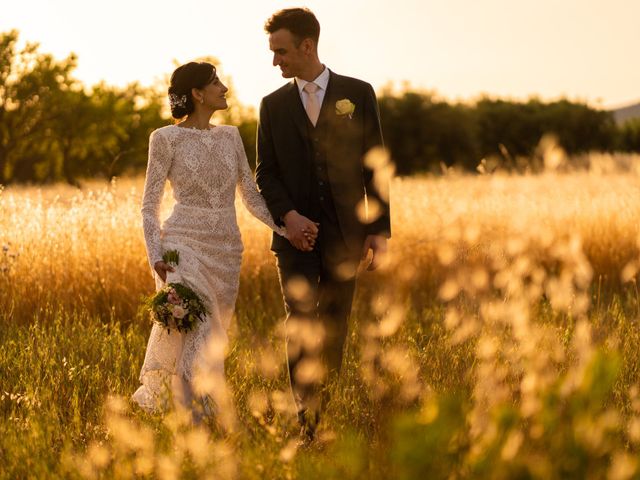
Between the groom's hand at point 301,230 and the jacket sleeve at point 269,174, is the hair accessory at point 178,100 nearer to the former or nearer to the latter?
the jacket sleeve at point 269,174

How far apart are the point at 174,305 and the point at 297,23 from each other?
1.48 m

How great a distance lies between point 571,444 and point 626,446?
214cm

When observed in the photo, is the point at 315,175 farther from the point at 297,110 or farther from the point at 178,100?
the point at 178,100

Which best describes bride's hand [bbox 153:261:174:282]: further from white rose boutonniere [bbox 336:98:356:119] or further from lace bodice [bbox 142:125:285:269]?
white rose boutonniere [bbox 336:98:356:119]

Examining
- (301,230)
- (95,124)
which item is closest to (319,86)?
(301,230)

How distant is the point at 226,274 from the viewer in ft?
14.5

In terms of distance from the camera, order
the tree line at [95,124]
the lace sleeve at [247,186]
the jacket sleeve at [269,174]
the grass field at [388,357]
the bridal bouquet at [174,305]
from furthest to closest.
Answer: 1. the tree line at [95,124]
2. the lace sleeve at [247,186]
3. the jacket sleeve at [269,174]
4. the bridal bouquet at [174,305]
5. the grass field at [388,357]

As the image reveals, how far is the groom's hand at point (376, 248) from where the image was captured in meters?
4.26

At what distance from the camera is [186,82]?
4.21m

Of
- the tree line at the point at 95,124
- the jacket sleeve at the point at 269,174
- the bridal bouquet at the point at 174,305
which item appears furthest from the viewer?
the tree line at the point at 95,124

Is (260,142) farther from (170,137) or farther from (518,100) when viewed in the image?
(518,100)

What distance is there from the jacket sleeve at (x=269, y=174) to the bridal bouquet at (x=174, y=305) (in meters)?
0.53

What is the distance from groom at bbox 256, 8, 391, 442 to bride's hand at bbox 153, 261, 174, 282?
1.80 feet

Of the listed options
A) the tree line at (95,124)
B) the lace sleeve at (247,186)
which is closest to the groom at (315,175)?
the lace sleeve at (247,186)
